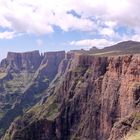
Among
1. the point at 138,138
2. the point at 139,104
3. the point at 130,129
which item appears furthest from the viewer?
the point at 139,104

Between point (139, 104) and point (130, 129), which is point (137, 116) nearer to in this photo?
point (130, 129)

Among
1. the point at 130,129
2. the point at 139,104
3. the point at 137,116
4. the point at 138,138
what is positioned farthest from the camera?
the point at 139,104

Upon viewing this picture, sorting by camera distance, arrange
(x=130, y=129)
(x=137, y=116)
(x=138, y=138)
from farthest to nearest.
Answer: (x=137, y=116) → (x=130, y=129) → (x=138, y=138)

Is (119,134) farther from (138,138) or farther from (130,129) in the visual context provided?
(138,138)

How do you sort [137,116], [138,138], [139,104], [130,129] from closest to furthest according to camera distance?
[138,138]
[130,129]
[137,116]
[139,104]

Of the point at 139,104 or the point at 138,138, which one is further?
the point at 139,104

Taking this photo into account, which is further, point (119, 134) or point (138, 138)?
point (119, 134)

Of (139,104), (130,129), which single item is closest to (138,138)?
(130,129)

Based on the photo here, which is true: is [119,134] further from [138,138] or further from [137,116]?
[138,138]
